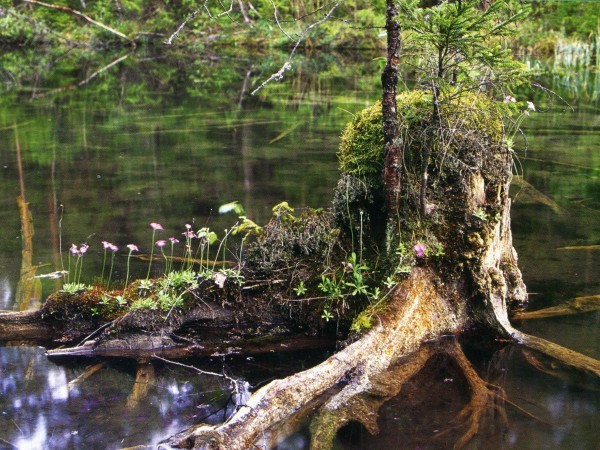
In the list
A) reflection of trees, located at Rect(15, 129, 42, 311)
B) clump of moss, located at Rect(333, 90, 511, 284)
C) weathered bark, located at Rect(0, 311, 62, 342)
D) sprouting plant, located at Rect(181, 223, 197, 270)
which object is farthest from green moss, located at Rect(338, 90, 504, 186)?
reflection of trees, located at Rect(15, 129, 42, 311)

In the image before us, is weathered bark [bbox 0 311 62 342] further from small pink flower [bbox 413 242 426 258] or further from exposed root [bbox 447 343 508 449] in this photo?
exposed root [bbox 447 343 508 449]

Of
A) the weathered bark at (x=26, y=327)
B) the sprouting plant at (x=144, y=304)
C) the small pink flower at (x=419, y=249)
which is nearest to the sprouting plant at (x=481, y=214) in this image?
the small pink flower at (x=419, y=249)

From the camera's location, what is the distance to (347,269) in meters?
5.69

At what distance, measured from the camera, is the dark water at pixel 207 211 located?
4402 mm

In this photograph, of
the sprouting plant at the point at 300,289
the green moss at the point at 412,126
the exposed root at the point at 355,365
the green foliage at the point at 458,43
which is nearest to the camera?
the exposed root at the point at 355,365

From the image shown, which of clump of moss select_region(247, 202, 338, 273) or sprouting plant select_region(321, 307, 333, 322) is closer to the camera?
sprouting plant select_region(321, 307, 333, 322)

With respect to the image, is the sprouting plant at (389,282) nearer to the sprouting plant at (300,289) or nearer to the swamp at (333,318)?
the swamp at (333,318)

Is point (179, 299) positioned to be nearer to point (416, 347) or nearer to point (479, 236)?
point (416, 347)

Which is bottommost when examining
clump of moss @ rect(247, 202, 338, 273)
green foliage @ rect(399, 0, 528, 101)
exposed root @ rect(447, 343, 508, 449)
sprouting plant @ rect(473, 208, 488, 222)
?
exposed root @ rect(447, 343, 508, 449)

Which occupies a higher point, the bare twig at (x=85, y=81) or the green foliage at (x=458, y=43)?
the bare twig at (x=85, y=81)

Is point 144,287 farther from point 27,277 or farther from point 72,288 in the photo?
point 27,277

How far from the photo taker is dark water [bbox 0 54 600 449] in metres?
4.40

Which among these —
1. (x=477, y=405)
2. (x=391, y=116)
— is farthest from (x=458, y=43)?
(x=477, y=405)

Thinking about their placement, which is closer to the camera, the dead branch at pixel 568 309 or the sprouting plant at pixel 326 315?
the sprouting plant at pixel 326 315
